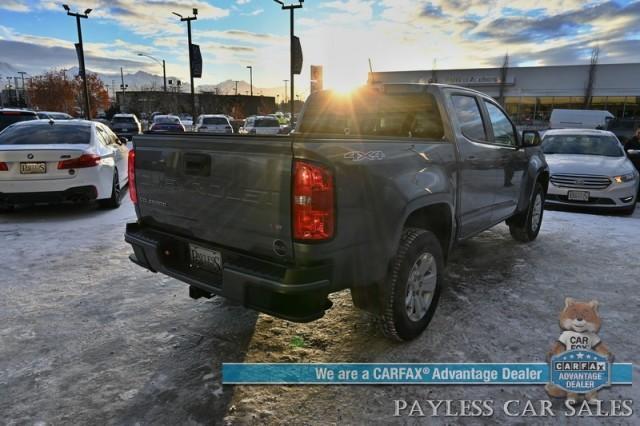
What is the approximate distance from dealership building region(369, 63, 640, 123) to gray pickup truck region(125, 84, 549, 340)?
1387 inches

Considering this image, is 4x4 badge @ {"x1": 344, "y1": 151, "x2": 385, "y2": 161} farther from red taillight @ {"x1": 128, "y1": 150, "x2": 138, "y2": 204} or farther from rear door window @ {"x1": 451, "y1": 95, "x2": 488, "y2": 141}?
red taillight @ {"x1": 128, "y1": 150, "x2": 138, "y2": 204}

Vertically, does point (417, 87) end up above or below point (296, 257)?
above

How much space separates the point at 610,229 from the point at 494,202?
131 inches

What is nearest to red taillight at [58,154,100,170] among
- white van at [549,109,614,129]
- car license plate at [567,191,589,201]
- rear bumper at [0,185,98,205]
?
rear bumper at [0,185,98,205]

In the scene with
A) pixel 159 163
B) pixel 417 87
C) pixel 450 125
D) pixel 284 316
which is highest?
pixel 417 87

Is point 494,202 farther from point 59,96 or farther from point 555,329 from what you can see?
point 59,96

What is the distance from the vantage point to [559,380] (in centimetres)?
269

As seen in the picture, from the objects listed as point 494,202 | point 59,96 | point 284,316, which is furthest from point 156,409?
point 59,96

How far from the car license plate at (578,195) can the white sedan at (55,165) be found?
24.4 ft

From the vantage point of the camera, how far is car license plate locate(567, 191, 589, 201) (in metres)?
7.84

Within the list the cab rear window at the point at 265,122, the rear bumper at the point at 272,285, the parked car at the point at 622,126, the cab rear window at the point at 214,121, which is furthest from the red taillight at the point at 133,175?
the parked car at the point at 622,126

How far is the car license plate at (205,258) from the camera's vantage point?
2.72 meters

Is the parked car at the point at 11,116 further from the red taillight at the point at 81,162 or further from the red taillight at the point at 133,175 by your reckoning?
the red taillight at the point at 133,175

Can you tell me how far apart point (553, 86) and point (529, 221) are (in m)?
39.0
